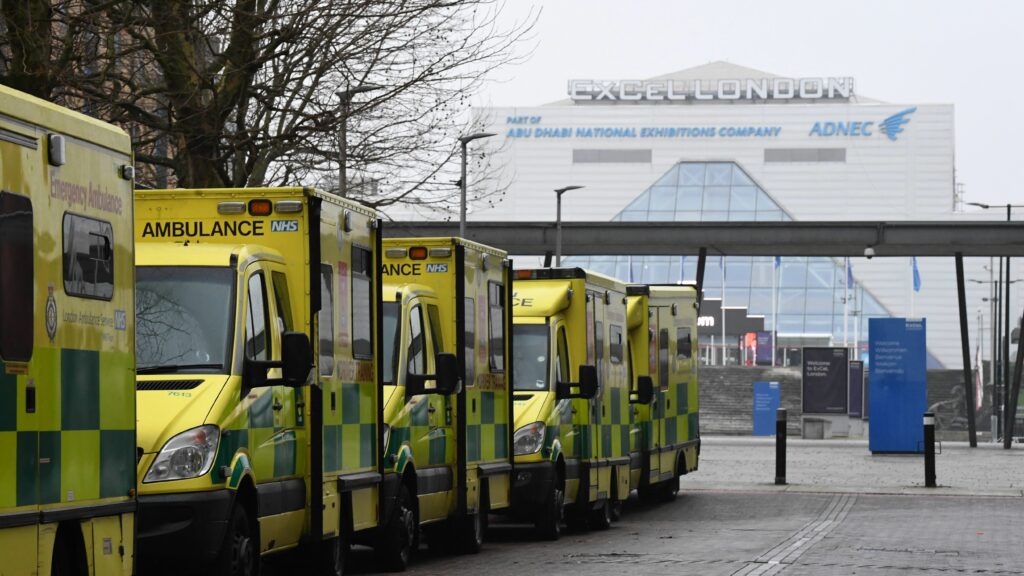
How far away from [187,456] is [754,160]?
4722 inches

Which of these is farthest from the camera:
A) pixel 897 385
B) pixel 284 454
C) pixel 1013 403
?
pixel 1013 403

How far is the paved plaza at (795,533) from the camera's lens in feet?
47.9

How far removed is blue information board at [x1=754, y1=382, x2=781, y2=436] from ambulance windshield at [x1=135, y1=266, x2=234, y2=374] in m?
49.5

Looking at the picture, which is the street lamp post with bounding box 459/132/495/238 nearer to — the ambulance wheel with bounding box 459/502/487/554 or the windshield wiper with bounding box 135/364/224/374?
the ambulance wheel with bounding box 459/502/487/554

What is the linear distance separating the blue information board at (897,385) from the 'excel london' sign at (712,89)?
90846 millimetres

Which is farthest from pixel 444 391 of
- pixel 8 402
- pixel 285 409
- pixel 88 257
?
pixel 8 402

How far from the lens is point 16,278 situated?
7.59m

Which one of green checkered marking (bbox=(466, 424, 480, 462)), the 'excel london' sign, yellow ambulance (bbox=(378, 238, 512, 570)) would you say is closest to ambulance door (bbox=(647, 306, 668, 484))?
yellow ambulance (bbox=(378, 238, 512, 570))

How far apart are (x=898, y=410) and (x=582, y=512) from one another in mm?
22364

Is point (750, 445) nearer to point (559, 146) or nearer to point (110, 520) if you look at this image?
point (110, 520)

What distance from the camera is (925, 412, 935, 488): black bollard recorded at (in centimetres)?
2709

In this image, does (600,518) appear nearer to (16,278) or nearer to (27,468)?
(27,468)

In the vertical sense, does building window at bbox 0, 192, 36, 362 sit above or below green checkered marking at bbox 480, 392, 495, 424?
above

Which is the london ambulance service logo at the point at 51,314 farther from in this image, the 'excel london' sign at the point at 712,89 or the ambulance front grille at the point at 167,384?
the 'excel london' sign at the point at 712,89
